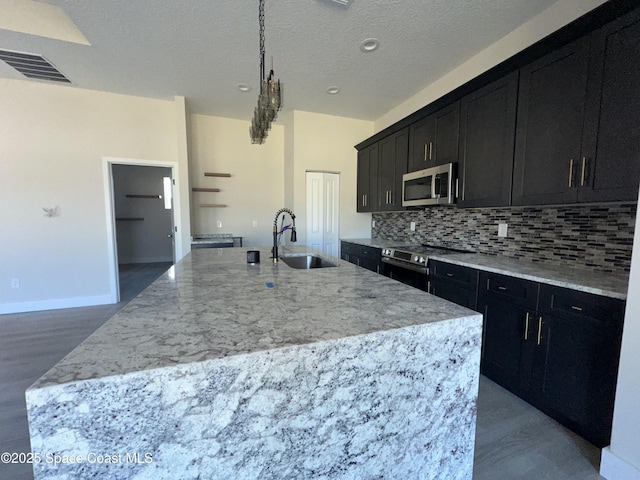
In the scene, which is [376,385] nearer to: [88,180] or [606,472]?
[606,472]

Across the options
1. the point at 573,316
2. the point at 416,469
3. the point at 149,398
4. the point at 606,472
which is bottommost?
the point at 606,472

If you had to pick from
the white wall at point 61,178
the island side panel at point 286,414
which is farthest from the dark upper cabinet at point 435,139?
the white wall at point 61,178

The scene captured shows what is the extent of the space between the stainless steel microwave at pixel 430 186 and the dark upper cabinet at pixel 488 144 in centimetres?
9

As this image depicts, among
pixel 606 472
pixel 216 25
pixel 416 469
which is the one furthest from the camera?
pixel 216 25

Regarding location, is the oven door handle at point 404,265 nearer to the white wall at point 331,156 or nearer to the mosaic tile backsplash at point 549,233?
the mosaic tile backsplash at point 549,233

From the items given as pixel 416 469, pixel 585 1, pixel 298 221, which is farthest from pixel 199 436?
pixel 298 221

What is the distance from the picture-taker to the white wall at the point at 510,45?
195 cm

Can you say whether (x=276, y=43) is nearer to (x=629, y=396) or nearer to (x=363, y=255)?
(x=363, y=255)

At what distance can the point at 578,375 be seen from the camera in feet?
5.07

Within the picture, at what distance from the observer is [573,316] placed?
1.56m

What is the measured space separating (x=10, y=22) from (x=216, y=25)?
1.81 meters

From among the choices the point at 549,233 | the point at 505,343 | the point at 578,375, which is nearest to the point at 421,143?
the point at 549,233

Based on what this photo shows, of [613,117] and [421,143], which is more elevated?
[421,143]

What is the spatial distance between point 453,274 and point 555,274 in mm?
687
